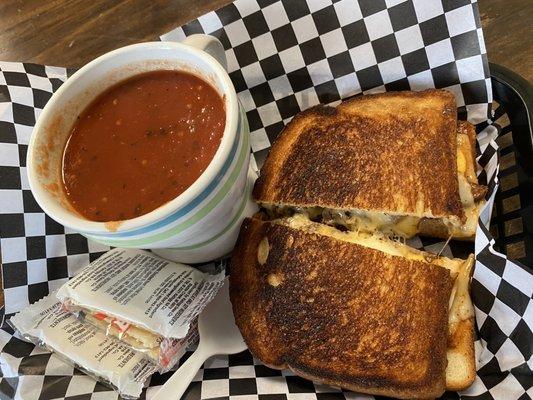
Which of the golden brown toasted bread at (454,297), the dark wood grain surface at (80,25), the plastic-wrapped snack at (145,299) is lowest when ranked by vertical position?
→ the golden brown toasted bread at (454,297)

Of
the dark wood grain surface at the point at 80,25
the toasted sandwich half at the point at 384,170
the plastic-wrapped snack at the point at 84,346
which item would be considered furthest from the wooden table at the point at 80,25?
the plastic-wrapped snack at the point at 84,346

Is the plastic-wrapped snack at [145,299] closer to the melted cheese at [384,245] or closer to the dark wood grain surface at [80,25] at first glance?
the melted cheese at [384,245]

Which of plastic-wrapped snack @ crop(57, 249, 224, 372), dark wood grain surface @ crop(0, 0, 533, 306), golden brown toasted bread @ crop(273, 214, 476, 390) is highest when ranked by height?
dark wood grain surface @ crop(0, 0, 533, 306)

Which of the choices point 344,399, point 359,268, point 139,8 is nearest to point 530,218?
point 359,268

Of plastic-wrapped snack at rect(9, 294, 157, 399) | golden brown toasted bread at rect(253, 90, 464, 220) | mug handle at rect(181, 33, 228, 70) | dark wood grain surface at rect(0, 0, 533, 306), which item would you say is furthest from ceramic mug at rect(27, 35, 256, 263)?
dark wood grain surface at rect(0, 0, 533, 306)

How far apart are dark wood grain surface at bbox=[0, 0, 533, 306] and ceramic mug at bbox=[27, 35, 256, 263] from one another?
495 millimetres

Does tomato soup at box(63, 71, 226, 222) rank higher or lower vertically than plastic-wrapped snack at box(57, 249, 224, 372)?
higher

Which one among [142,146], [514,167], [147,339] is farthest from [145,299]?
[514,167]

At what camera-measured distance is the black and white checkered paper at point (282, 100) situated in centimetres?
128

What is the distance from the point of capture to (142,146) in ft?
3.65

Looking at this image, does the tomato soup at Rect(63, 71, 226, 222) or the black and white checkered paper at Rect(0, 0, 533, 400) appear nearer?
the tomato soup at Rect(63, 71, 226, 222)

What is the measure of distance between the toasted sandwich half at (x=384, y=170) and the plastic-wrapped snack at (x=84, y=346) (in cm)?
48

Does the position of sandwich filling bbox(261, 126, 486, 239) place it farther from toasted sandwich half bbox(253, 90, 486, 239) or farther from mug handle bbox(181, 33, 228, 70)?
mug handle bbox(181, 33, 228, 70)

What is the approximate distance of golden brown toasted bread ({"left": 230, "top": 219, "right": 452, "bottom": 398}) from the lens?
1.21 metres
